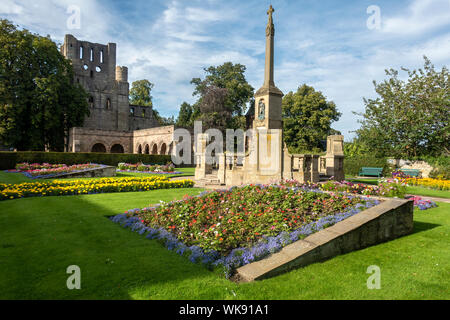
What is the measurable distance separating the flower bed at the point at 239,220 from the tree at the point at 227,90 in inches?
1262

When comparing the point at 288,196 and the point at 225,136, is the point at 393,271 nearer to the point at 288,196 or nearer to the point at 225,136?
the point at 288,196

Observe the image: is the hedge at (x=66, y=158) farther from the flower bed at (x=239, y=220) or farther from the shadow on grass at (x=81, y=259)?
the flower bed at (x=239, y=220)

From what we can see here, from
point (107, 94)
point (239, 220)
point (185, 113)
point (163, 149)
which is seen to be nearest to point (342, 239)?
point (239, 220)

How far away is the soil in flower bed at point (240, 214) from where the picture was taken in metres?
4.82

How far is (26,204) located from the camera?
847 cm

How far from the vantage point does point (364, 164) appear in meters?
25.4

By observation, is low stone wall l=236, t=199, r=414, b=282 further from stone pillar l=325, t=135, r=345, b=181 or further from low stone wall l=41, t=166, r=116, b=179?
low stone wall l=41, t=166, r=116, b=179

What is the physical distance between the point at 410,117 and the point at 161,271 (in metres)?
25.2

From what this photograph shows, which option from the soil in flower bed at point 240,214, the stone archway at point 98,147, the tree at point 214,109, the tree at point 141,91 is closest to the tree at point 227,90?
the tree at point 214,109

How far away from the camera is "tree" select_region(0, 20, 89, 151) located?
1115 inches

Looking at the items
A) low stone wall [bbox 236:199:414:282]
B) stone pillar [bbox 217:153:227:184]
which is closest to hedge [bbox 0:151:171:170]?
stone pillar [bbox 217:153:227:184]
